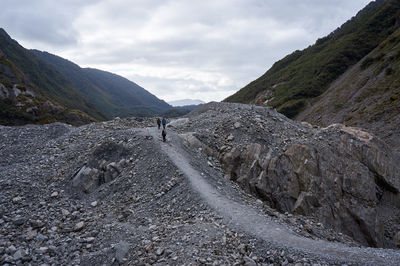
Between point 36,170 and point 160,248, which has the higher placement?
point 36,170

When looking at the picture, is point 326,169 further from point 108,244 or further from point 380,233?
point 108,244

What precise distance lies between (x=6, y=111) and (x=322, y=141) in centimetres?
8556

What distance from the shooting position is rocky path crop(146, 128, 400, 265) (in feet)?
33.4

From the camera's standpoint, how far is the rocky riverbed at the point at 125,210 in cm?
1150

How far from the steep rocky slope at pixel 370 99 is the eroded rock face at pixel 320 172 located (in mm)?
26194

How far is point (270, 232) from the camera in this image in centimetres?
1231

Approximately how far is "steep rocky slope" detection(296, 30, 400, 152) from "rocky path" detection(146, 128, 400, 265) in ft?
145

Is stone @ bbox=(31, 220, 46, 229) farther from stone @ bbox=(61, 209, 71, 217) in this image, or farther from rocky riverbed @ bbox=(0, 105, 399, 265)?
stone @ bbox=(61, 209, 71, 217)

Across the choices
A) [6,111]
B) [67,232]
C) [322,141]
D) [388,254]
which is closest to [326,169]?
[322,141]

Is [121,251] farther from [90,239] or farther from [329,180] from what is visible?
[329,180]

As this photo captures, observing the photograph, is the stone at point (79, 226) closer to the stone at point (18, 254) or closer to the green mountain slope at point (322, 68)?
the stone at point (18, 254)

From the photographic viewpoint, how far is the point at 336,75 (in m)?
104

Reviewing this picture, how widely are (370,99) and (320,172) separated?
191ft

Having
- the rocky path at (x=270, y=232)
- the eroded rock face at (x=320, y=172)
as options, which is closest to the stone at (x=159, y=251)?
the rocky path at (x=270, y=232)
